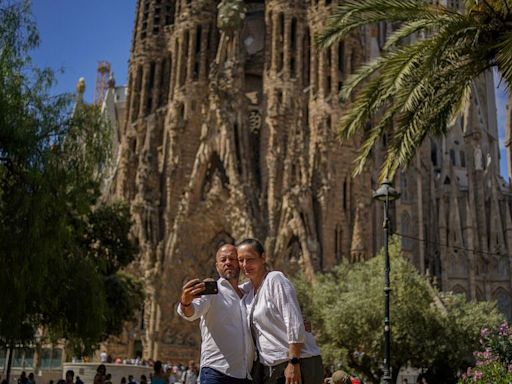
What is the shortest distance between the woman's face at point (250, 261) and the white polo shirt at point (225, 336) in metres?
0.24

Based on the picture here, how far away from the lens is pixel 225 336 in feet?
15.4

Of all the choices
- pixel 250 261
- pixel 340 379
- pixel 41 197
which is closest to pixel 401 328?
pixel 41 197

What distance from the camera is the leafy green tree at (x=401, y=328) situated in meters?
22.3

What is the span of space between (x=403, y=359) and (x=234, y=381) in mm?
19122

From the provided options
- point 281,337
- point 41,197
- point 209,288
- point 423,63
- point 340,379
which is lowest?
point 340,379

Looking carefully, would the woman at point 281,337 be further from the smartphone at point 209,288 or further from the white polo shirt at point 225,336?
the smartphone at point 209,288

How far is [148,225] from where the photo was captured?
37.4 metres

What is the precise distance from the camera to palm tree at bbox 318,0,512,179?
1002 cm

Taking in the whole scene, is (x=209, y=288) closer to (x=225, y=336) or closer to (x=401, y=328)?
(x=225, y=336)

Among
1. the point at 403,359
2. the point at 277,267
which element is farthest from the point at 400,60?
the point at 277,267

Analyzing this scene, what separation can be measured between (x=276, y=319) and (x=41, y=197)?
9.54m

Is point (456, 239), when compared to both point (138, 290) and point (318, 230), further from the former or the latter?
point (138, 290)

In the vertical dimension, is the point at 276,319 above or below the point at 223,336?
above

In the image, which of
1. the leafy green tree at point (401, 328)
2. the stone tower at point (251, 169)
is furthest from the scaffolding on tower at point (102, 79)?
the leafy green tree at point (401, 328)
